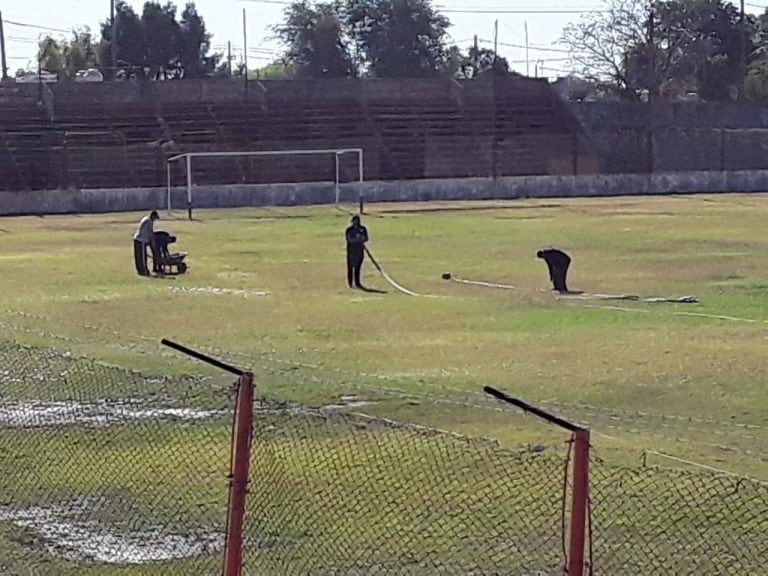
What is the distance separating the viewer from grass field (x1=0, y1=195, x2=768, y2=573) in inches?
568

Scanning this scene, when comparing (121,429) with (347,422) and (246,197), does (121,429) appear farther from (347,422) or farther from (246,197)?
(246,197)

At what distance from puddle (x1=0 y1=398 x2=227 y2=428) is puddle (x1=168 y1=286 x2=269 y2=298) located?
11.7 metres

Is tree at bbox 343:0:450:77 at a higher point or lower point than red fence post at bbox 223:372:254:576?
higher

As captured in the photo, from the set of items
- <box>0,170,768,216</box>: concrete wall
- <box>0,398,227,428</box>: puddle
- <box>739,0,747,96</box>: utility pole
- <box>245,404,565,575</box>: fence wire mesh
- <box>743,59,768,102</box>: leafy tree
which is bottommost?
<box>0,170,768,216</box>: concrete wall

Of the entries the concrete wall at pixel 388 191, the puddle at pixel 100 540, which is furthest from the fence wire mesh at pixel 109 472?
the concrete wall at pixel 388 191

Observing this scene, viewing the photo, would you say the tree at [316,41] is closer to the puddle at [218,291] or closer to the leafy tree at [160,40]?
the leafy tree at [160,40]

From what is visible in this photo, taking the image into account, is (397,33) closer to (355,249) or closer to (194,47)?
(194,47)

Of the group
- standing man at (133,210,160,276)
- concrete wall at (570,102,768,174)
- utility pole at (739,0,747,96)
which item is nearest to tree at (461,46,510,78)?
utility pole at (739,0,747,96)

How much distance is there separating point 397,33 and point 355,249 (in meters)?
85.2

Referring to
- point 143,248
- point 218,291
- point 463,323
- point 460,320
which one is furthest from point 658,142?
point 463,323

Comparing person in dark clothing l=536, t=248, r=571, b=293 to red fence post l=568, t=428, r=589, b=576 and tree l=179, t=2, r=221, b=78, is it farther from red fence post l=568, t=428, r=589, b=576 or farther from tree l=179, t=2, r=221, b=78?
tree l=179, t=2, r=221, b=78

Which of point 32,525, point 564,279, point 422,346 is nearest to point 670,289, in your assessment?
point 564,279

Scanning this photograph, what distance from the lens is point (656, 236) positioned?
39750mm

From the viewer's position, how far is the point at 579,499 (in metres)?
5.64
